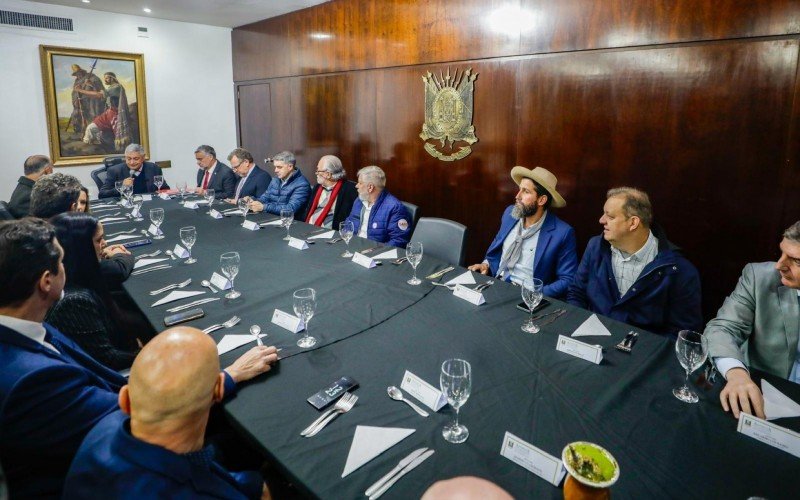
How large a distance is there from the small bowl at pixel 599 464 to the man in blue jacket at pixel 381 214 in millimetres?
2819

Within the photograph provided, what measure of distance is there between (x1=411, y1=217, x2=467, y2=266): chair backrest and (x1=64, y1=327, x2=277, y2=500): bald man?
6.83 feet

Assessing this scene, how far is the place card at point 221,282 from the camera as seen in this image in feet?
7.31

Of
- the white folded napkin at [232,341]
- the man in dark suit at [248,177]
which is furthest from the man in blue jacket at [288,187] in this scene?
the white folded napkin at [232,341]

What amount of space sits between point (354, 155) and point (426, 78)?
1418 millimetres

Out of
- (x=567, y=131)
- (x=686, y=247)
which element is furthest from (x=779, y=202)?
(x=567, y=131)

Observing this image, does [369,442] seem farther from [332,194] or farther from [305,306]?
[332,194]

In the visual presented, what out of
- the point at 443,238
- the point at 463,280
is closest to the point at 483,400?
the point at 463,280

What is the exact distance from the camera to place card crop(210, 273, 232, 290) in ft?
7.31

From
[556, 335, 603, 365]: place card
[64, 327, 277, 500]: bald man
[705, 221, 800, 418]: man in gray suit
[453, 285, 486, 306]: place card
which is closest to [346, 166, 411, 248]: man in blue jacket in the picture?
[453, 285, 486, 306]: place card

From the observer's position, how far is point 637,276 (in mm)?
2297

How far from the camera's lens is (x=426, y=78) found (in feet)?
14.9

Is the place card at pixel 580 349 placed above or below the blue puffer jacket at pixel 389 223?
below

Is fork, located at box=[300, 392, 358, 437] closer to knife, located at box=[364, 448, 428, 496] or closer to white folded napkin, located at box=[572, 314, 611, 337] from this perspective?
knife, located at box=[364, 448, 428, 496]

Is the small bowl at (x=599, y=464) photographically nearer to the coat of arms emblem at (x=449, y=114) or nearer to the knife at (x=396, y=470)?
the knife at (x=396, y=470)
